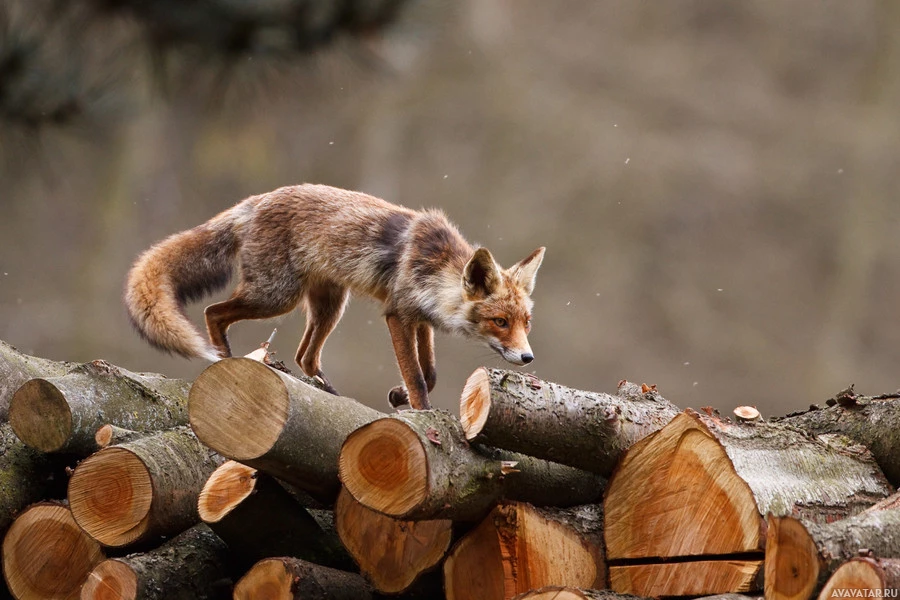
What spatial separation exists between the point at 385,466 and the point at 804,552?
99 centimetres

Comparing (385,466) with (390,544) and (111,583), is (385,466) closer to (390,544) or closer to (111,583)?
(390,544)

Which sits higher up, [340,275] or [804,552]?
[340,275]

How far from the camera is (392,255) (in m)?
4.82

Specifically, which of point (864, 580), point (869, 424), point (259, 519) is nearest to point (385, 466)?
point (259, 519)

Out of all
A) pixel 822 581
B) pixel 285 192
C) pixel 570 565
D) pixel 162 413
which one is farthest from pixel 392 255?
pixel 822 581

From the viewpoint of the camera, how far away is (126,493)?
2.83m

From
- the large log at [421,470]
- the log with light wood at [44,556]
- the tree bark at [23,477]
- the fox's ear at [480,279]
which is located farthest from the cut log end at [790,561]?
the fox's ear at [480,279]

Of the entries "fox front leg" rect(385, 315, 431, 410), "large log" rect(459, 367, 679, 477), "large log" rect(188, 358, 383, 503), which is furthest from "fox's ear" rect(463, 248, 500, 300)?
"large log" rect(188, 358, 383, 503)

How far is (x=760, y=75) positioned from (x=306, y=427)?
889cm

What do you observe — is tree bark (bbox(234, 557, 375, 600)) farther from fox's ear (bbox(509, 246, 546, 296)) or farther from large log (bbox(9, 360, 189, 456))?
fox's ear (bbox(509, 246, 546, 296))

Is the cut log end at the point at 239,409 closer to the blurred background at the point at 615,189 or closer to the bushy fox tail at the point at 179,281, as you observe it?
the bushy fox tail at the point at 179,281

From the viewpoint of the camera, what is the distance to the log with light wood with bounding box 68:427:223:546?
2.82 meters

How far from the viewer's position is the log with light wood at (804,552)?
2057 mm

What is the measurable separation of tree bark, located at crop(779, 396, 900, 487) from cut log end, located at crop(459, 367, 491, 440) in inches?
57.1
